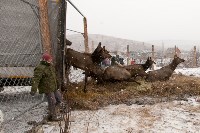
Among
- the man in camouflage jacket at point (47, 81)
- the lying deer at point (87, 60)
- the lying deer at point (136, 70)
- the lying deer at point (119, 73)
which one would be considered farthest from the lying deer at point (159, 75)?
the man in camouflage jacket at point (47, 81)

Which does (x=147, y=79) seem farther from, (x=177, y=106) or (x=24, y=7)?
(x=24, y=7)

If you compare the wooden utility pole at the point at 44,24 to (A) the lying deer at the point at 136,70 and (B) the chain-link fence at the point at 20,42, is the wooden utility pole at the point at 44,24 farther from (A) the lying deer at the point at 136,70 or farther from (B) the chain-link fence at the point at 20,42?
(A) the lying deer at the point at 136,70

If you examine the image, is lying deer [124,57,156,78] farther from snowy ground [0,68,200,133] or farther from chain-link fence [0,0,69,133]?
chain-link fence [0,0,69,133]

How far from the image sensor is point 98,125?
788 centimetres

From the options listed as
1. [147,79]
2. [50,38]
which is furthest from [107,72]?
[50,38]

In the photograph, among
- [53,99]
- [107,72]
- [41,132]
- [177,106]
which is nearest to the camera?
[41,132]

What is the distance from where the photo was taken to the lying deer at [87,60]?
1128 cm

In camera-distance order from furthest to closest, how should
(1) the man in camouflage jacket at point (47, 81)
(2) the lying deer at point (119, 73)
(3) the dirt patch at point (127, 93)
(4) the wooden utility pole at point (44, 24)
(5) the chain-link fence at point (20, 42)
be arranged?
1. (2) the lying deer at point (119, 73)
2. (5) the chain-link fence at point (20, 42)
3. (3) the dirt patch at point (127, 93)
4. (4) the wooden utility pole at point (44, 24)
5. (1) the man in camouflage jacket at point (47, 81)

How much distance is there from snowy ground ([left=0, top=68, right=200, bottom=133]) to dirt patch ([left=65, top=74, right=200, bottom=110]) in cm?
43

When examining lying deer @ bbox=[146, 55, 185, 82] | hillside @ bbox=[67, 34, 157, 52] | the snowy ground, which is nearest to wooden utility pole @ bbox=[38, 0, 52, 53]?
the snowy ground

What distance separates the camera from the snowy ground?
24.8 feet

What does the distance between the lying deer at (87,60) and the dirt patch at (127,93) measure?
18.8 inches

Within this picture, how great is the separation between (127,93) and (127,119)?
265 centimetres

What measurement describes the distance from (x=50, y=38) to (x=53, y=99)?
218 cm
